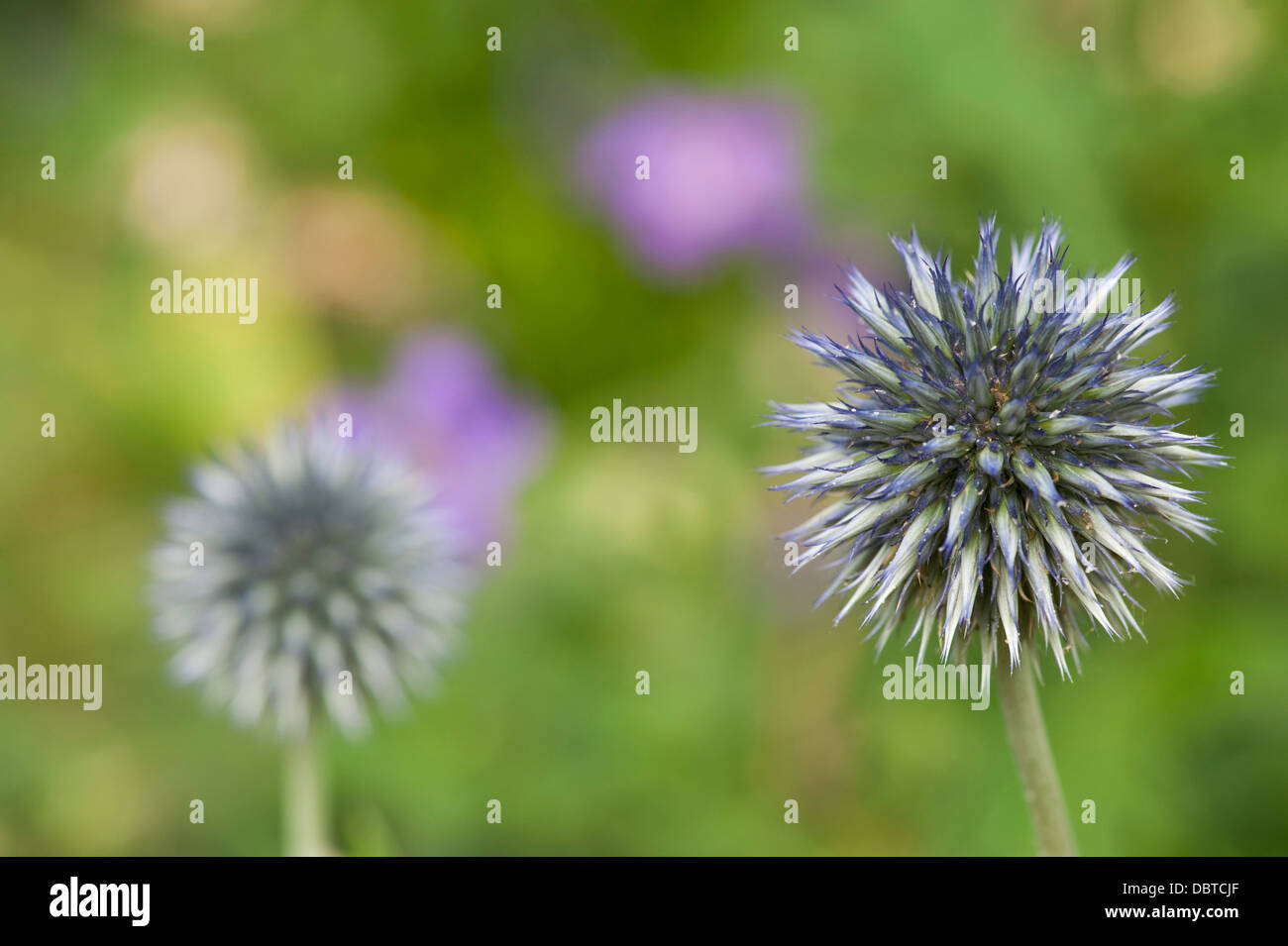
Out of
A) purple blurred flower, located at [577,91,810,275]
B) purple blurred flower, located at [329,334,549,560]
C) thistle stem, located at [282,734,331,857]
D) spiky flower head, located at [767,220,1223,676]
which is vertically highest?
purple blurred flower, located at [577,91,810,275]

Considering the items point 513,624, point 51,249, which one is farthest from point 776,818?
point 51,249

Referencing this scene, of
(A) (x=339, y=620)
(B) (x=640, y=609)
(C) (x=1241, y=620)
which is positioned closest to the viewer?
(A) (x=339, y=620)

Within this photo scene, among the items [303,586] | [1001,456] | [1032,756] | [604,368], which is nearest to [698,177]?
[604,368]

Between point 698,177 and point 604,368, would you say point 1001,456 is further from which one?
point 698,177

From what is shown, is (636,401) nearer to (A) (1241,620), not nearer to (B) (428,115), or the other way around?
(B) (428,115)

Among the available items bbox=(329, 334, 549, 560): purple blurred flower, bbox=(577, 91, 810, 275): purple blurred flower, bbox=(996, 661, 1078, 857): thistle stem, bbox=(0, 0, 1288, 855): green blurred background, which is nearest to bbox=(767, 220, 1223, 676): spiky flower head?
bbox=(996, 661, 1078, 857): thistle stem

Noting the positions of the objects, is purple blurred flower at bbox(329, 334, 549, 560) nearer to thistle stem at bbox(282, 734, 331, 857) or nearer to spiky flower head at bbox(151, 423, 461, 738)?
spiky flower head at bbox(151, 423, 461, 738)

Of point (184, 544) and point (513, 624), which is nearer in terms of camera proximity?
point (184, 544)
